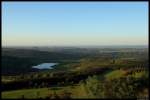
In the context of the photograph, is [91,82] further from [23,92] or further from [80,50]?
[80,50]

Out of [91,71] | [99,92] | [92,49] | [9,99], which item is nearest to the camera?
[9,99]

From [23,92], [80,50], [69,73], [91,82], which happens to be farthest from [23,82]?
[80,50]

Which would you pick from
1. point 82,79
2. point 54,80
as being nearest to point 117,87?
point 82,79

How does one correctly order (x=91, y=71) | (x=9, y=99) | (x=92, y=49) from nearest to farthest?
(x=9, y=99), (x=91, y=71), (x=92, y=49)

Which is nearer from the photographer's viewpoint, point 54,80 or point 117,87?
point 117,87

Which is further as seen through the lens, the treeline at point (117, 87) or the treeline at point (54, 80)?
the treeline at point (54, 80)

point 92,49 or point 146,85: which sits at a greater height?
point 92,49

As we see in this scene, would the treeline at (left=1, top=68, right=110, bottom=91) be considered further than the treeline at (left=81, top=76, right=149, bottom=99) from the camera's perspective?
Yes

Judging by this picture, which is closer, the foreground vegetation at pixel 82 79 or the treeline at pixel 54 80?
the foreground vegetation at pixel 82 79

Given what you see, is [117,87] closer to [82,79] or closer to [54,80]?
[82,79]

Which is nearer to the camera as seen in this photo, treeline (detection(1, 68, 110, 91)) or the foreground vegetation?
the foreground vegetation

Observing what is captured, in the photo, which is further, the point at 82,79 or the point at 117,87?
the point at 82,79
